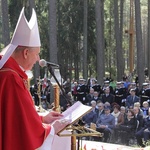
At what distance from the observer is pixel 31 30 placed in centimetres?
307

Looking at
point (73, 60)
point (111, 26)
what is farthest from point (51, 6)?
point (111, 26)

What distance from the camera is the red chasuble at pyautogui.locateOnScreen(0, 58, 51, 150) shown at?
2754 mm

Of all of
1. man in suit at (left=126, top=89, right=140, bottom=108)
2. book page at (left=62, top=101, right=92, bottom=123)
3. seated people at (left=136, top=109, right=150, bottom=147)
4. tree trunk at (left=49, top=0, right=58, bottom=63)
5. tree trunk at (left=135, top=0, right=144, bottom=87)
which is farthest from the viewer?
tree trunk at (left=135, top=0, right=144, bottom=87)

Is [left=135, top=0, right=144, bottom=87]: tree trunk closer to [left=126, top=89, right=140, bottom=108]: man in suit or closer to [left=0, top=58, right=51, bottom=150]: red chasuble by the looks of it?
[left=126, top=89, right=140, bottom=108]: man in suit

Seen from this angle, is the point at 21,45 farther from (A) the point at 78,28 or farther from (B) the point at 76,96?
(A) the point at 78,28

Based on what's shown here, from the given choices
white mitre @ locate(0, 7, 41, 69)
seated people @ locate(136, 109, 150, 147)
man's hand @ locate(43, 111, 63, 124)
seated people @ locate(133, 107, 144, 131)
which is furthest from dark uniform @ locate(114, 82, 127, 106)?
white mitre @ locate(0, 7, 41, 69)

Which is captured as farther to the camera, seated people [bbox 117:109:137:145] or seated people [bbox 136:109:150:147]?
seated people [bbox 117:109:137:145]

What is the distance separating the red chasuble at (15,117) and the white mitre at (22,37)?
0.16 metres

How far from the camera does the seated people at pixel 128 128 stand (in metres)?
9.61

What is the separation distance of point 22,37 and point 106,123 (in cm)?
738

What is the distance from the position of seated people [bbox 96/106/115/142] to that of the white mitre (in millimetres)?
7096

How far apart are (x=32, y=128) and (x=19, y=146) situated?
16cm

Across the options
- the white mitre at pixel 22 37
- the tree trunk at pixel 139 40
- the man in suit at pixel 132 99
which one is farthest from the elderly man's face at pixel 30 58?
the tree trunk at pixel 139 40

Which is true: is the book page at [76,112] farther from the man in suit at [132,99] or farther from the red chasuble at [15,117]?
the man in suit at [132,99]
